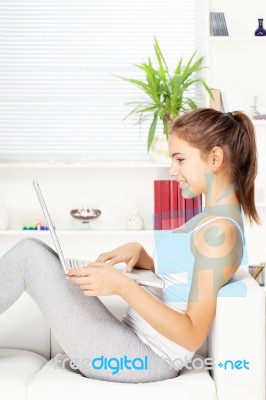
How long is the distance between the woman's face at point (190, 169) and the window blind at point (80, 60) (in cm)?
214

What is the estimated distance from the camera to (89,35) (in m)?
4.27

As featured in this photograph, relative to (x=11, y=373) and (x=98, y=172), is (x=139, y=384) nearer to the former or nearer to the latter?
(x=11, y=373)

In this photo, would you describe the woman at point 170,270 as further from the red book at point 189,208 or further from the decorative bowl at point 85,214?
the decorative bowl at point 85,214

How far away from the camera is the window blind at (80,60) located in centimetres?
427

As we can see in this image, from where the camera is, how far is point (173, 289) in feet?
7.22

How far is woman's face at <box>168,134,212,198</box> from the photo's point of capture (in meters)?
2.17

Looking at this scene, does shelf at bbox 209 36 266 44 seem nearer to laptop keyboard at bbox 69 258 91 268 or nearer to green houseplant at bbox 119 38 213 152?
green houseplant at bbox 119 38 213 152

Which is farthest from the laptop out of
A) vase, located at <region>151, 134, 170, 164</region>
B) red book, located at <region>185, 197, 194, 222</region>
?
vase, located at <region>151, 134, 170, 164</region>

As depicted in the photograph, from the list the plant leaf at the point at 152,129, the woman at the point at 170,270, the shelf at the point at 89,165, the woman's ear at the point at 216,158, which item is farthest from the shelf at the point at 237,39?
the woman's ear at the point at 216,158

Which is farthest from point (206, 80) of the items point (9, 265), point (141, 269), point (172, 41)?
point (9, 265)

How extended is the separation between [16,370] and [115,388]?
1.17 feet

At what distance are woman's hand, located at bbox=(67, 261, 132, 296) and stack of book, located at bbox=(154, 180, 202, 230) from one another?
198 centimetres

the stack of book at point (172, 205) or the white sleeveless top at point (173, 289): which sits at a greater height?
the white sleeveless top at point (173, 289)

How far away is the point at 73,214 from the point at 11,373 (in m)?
1.96
